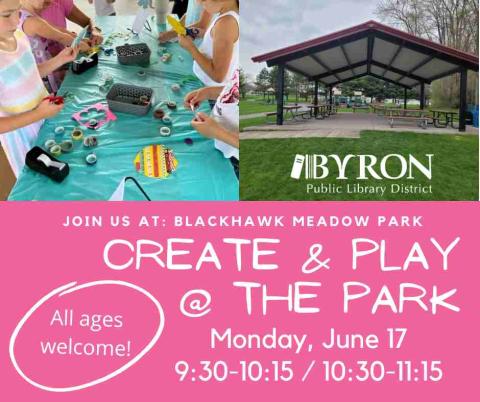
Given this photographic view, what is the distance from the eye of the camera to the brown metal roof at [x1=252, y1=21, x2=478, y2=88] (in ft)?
7.10

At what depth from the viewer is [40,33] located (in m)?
2.14

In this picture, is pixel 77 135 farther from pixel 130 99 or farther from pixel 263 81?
pixel 263 81

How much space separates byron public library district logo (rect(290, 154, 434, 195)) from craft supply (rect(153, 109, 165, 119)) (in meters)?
0.79

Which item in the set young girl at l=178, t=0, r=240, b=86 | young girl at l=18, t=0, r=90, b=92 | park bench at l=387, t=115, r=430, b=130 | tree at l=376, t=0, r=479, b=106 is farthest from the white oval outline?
tree at l=376, t=0, r=479, b=106

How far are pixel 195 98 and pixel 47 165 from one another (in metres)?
0.79

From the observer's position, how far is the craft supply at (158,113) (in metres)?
2.12

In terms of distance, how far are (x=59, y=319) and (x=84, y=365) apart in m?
0.27

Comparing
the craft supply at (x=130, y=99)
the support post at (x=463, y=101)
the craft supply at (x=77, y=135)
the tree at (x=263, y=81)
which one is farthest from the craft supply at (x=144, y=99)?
the support post at (x=463, y=101)

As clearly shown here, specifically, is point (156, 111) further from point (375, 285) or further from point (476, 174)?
point (476, 174)

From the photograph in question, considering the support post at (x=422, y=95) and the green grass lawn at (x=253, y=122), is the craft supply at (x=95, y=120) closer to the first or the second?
the green grass lawn at (x=253, y=122)

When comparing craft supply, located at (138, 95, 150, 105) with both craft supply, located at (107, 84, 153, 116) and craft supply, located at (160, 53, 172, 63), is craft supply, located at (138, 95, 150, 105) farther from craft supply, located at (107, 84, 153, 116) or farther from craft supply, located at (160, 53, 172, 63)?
craft supply, located at (160, 53, 172, 63)

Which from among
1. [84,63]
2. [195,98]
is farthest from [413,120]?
[84,63]

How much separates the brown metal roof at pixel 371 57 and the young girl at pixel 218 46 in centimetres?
14

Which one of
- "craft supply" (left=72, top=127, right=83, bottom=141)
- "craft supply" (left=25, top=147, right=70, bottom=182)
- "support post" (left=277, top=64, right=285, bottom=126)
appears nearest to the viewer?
"craft supply" (left=25, top=147, right=70, bottom=182)
